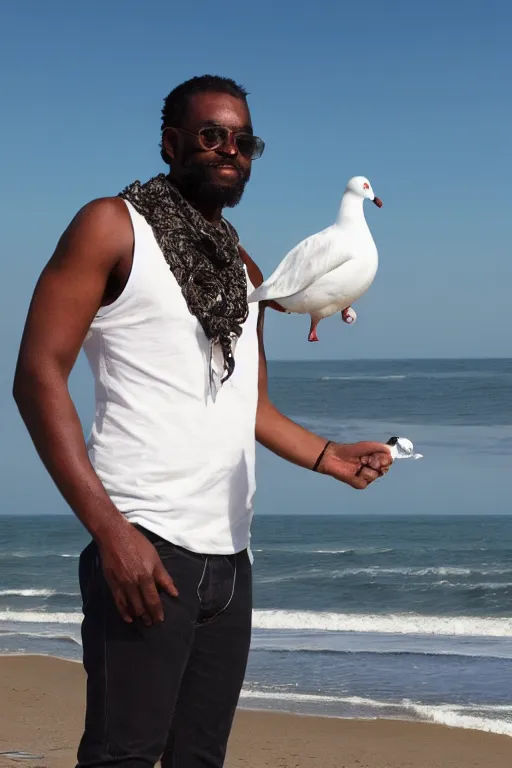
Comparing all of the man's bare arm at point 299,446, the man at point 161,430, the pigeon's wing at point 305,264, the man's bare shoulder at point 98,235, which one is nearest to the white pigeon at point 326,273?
the pigeon's wing at point 305,264

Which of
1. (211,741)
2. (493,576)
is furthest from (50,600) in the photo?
(211,741)

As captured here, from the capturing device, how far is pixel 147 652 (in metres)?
2.04

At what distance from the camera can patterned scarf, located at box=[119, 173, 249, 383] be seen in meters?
2.12

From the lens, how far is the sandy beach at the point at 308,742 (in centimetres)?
586

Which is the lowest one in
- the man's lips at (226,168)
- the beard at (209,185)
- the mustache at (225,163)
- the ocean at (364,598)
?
the ocean at (364,598)

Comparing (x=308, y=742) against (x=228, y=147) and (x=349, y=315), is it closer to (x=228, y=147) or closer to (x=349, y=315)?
(x=349, y=315)

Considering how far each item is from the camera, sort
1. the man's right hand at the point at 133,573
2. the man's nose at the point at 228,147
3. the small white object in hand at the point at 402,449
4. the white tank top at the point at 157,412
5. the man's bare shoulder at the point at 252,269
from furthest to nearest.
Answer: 1. the man's bare shoulder at the point at 252,269
2. the small white object in hand at the point at 402,449
3. the man's nose at the point at 228,147
4. the white tank top at the point at 157,412
5. the man's right hand at the point at 133,573

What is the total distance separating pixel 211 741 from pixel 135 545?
0.58 m

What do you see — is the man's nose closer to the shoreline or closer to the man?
the man

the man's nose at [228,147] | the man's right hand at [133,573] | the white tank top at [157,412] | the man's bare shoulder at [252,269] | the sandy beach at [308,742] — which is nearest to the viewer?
the man's right hand at [133,573]

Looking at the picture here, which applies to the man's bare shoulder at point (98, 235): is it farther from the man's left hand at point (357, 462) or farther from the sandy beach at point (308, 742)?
the sandy beach at point (308, 742)

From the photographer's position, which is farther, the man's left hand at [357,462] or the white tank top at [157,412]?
the man's left hand at [357,462]

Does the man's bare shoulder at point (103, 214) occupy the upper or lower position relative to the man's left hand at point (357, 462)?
upper

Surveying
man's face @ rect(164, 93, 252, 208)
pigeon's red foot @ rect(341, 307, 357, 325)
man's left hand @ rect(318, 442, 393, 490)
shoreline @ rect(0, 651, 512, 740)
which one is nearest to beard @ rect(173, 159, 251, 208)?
man's face @ rect(164, 93, 252, 208)
